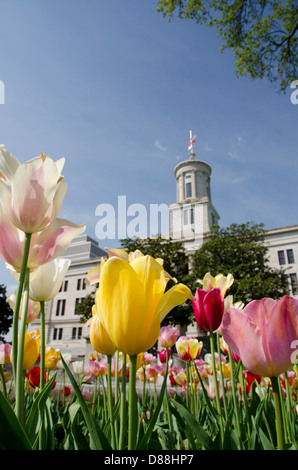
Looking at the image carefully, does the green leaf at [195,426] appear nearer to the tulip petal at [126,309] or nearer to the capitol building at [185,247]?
the tulip petal at [126,309]

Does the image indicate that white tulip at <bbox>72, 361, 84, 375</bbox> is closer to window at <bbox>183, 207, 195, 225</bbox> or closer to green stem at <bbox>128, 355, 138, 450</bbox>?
green stem at <bbox>128, 355, 138, 450</bbox>

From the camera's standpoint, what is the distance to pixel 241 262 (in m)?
26.4

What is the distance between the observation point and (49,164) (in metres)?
0.78

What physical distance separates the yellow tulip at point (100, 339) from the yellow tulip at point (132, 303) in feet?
1.52

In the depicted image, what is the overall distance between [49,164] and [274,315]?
2.18ft

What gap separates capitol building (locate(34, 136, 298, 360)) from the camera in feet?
114

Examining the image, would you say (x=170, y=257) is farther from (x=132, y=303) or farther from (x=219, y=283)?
(x=132, y=303)

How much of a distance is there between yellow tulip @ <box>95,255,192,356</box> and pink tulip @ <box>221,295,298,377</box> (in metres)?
0.23

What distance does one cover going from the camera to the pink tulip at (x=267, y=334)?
80 centimetres

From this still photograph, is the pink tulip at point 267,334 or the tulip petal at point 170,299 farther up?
the tulip petal at point 170,299

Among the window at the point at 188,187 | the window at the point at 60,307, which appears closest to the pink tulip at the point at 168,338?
the window at the point at 60,307

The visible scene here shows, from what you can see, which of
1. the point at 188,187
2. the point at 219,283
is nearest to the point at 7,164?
the point at 219,283

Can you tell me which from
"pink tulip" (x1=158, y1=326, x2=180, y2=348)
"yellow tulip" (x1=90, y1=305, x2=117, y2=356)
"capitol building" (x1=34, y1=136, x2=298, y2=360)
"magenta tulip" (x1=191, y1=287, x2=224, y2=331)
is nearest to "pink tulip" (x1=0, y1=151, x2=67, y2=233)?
"yellow tulip" (x1=90, y1=305, x2=117, y2=356)
